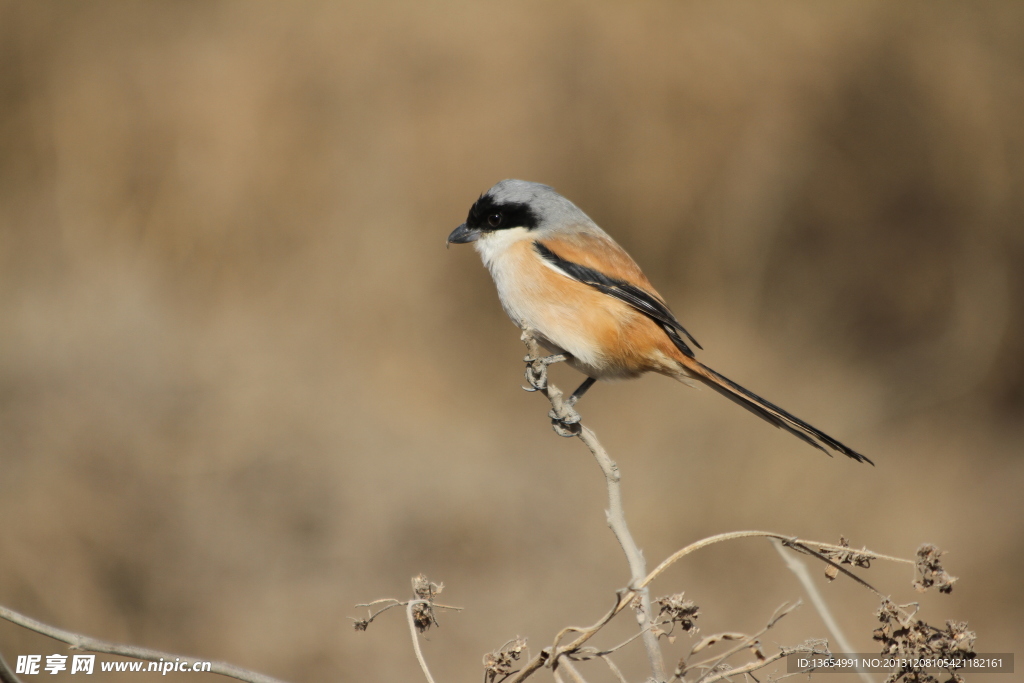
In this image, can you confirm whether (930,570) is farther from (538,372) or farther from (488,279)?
(488,279)

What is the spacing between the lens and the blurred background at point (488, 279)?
5.95 meters

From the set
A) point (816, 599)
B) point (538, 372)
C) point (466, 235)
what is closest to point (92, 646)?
point (816, 599)

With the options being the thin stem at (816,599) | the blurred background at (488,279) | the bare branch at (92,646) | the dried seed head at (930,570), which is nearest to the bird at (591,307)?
the thin stem at (816,599)

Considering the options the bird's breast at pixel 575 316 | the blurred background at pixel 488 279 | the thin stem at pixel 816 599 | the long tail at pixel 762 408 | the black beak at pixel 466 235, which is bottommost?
the thin stem at pixel 816 599

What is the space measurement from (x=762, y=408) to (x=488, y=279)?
438cm

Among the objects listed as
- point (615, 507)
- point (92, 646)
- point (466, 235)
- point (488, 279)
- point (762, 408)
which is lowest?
point (92, 646)

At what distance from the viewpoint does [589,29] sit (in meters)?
6.19

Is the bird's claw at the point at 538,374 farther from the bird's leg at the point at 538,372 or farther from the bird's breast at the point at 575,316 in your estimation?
the bird's breast at the point at 575,316

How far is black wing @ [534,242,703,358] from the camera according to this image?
282 centimetres

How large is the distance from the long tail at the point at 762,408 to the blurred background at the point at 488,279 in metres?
3.49

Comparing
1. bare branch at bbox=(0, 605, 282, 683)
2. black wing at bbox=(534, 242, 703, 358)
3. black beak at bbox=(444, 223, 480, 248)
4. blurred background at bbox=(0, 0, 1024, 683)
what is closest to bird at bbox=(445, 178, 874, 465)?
black wing at bbox=(534, 242, 703, 358)

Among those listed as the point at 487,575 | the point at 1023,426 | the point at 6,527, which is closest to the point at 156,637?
the point at 6,527

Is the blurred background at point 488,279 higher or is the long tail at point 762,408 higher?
the blurred background at point 488,279

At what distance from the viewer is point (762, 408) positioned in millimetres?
2451
